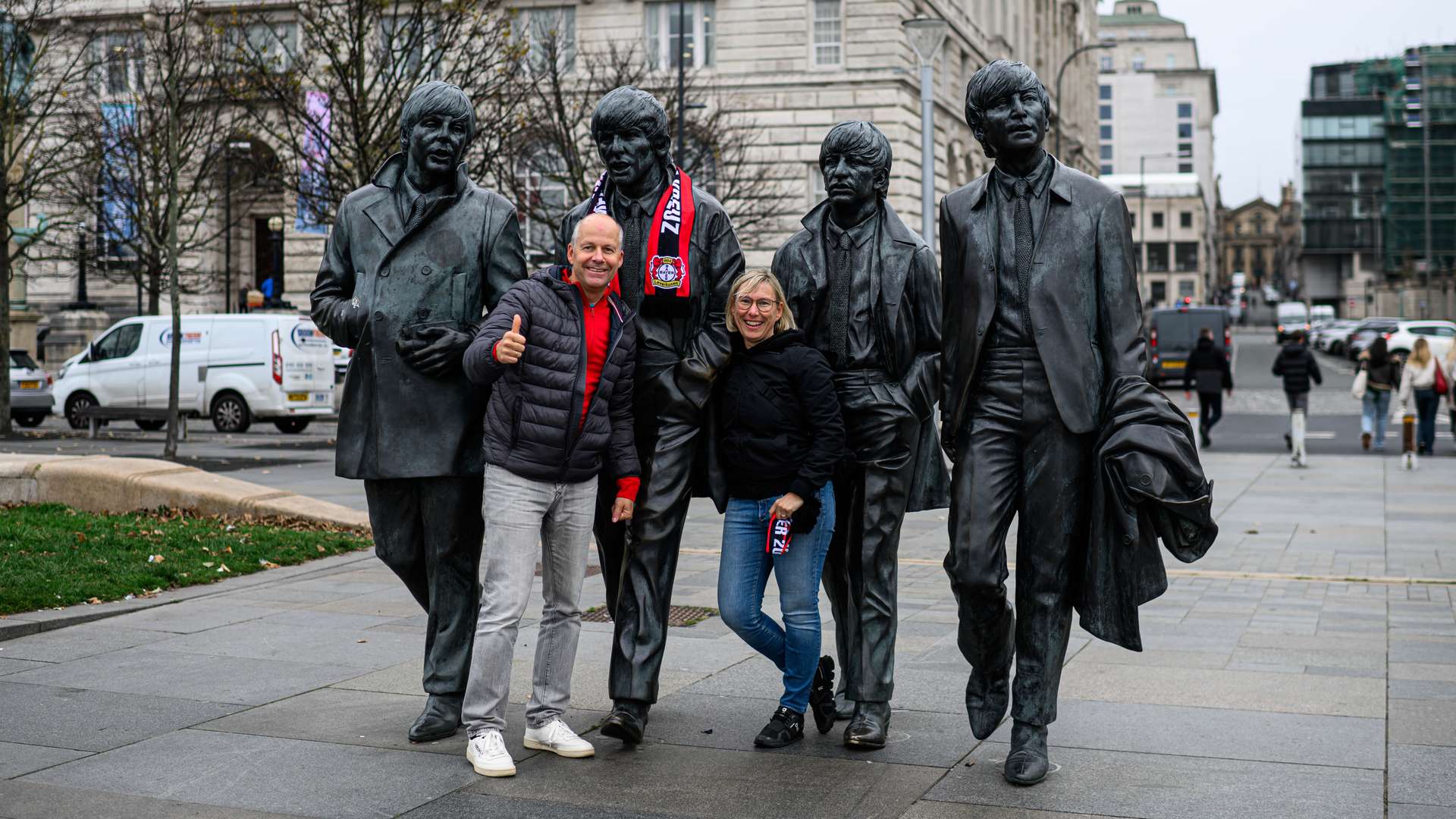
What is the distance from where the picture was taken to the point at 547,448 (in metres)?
5.17

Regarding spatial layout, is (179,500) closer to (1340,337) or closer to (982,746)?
(982,746)

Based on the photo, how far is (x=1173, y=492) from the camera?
4.79 m

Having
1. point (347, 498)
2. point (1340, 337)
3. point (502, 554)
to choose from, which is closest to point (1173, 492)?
point (502, 554)

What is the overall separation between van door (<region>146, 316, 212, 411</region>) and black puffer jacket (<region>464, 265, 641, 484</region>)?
72.4 ft

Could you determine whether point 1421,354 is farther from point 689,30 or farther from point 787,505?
point 689,30

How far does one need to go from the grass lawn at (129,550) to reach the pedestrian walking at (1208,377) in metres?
15.4

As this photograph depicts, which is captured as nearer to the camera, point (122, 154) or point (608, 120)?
point (608, 120)

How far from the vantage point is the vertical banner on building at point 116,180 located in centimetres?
2727

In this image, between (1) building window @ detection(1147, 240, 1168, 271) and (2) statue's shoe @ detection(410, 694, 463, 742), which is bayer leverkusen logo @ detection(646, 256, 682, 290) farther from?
(1) building window @ detection(1147, 240, 1168, 271)

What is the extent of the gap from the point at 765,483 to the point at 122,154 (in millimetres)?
26873

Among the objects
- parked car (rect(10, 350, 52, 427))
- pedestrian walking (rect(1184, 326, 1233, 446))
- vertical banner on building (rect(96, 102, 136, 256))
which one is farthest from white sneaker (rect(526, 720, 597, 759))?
parked car (rect(10, 350, 52, 427))

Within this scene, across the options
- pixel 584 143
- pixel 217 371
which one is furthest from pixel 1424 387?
pixel 217 371

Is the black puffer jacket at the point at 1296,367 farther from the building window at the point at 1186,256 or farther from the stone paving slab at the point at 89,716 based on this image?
the building window at the point at 1186,256

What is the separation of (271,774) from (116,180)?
27978mm
